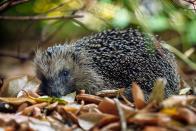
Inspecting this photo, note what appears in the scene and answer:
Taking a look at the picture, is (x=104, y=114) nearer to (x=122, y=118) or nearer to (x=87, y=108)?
(x=122, y=118)

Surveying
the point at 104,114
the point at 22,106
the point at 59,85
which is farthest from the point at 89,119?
the point at 59,85

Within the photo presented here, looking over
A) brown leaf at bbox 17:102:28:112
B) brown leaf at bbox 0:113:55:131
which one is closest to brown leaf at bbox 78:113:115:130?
brown leaf at bbox 0:113:55:131

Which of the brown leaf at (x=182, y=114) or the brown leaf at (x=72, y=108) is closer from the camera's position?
the brown leaf at (x=182, y=114)

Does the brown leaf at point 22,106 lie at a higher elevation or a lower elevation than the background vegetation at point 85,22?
lower

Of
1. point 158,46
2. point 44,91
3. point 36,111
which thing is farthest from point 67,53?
point 36,111

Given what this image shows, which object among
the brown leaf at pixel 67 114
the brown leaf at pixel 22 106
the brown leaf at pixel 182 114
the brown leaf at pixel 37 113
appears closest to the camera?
the brown leaf at pixel 182 114

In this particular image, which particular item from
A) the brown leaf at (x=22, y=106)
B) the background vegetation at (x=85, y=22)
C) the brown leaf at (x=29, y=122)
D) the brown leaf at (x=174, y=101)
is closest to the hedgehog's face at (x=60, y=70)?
the background vegetation at (x=85, y=22)

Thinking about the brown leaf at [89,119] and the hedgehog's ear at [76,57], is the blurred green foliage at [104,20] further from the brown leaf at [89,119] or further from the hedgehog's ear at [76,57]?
the brown leaf at [89,119]

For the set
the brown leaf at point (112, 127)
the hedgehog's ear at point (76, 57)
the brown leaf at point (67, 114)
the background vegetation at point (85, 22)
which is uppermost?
the background vegetation at point (85, 22)
